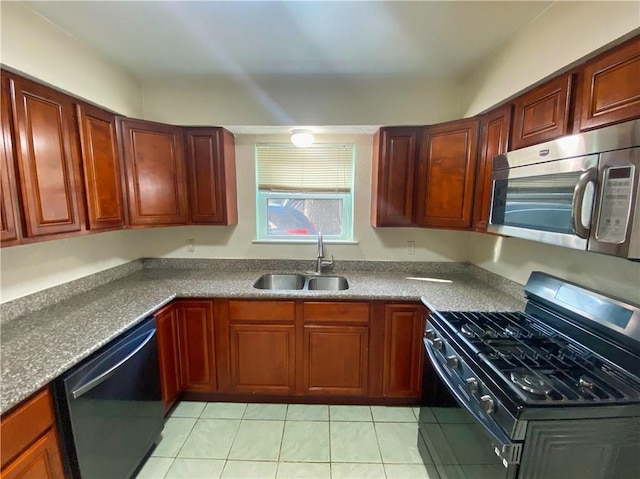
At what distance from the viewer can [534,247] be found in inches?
71.6

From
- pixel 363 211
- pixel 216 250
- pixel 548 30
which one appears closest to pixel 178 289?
pixel 216 250

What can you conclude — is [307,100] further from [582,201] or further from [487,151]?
[582,201]

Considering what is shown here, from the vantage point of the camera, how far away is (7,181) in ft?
4.31

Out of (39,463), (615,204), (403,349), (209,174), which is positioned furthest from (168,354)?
(615,204)

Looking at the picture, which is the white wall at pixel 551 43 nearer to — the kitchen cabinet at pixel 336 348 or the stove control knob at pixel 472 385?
the stove control knob at pixel 472 385

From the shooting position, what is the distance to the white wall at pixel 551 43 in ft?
3.63

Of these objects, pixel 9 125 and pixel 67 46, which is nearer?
pixel 9 125

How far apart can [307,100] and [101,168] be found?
4.91 feet

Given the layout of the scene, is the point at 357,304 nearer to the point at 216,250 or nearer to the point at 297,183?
the point at 297,183

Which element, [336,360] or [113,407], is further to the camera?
[336,360]

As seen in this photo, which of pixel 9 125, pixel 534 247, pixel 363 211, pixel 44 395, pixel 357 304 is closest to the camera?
pixel 44 395

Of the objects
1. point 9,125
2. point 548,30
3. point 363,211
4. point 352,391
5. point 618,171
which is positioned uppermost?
point 548,30

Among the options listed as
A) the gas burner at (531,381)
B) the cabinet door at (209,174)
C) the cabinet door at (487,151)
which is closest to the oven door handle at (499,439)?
the gas burner at (531,381)

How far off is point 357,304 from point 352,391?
2.24 feet
